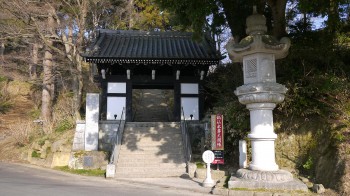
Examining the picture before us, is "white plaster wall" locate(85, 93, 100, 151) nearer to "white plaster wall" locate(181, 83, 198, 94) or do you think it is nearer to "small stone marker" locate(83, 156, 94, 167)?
"small stone marker" locate(83, 156, 94, 167)

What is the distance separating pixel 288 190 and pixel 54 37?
14.3 m

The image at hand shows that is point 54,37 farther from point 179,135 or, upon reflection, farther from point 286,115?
point 286,115

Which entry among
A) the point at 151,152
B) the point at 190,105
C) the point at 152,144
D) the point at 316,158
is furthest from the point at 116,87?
the point at 316,158

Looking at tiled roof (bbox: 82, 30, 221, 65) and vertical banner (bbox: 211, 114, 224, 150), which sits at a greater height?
tiled roof (bbox: 82, 30, 221, 65)

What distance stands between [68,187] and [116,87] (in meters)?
7.69

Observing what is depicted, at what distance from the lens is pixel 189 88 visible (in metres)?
15.8

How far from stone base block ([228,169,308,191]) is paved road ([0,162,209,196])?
1232 millimetres

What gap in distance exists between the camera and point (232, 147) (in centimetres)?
1133

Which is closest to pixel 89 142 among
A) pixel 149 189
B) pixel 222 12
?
pixel 149 189

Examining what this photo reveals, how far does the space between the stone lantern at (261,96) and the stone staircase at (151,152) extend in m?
3.57

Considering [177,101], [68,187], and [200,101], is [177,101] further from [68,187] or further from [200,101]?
[68,187]

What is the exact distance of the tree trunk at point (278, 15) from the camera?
9133 mm

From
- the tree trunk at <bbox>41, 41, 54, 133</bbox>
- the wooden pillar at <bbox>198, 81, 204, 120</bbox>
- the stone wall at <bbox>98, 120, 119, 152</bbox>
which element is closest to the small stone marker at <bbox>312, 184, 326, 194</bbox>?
the wooden pillar at <bbox>198, 81, 204, 120</bbox>

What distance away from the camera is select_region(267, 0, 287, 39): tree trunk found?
9.13 meters
